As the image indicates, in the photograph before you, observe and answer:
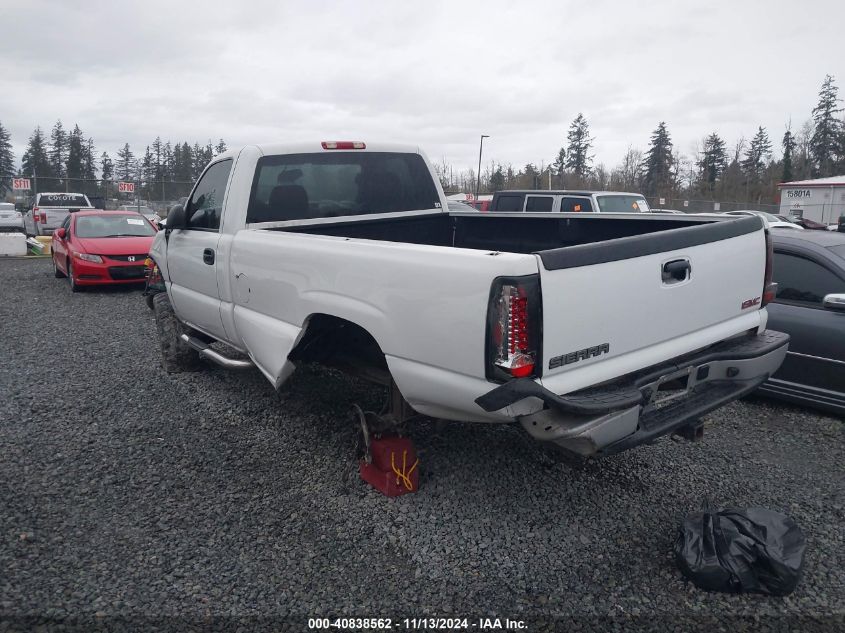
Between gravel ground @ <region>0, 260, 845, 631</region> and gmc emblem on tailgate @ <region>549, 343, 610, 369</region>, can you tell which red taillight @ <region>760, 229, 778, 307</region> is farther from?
gmc emblem on tailgate @ <region>549, 343, 610, 369</region>

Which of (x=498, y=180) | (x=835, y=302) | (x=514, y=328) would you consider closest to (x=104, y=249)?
(x=514, y=328)

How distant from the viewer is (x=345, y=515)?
3695 mm

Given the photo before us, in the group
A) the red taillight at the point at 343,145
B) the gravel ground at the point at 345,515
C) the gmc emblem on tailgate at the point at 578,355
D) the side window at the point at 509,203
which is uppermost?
the red taillight at the point at 343,145

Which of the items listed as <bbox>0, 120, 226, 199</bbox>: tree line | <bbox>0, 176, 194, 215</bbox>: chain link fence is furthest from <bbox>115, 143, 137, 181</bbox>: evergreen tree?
<bbox>0, 176, 194, 215</bbox>: chain link fence

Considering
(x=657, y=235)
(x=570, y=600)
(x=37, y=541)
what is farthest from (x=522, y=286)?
(x=37, y=541)

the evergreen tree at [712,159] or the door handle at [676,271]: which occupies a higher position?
the evergreen tree at [712,159]

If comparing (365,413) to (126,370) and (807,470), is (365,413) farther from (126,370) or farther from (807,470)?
(126,370)

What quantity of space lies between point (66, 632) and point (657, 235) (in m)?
3.17

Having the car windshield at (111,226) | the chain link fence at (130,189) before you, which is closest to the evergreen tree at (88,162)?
the chain link fence at (130,189)

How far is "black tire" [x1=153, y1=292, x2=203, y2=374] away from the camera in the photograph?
627 centimetres

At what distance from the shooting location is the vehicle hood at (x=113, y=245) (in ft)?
38.8

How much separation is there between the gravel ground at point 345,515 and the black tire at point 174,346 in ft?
1.88

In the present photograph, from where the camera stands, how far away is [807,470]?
4.23 meters

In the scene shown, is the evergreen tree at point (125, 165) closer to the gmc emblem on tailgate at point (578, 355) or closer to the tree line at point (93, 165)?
the tree line at point (93, 165)
